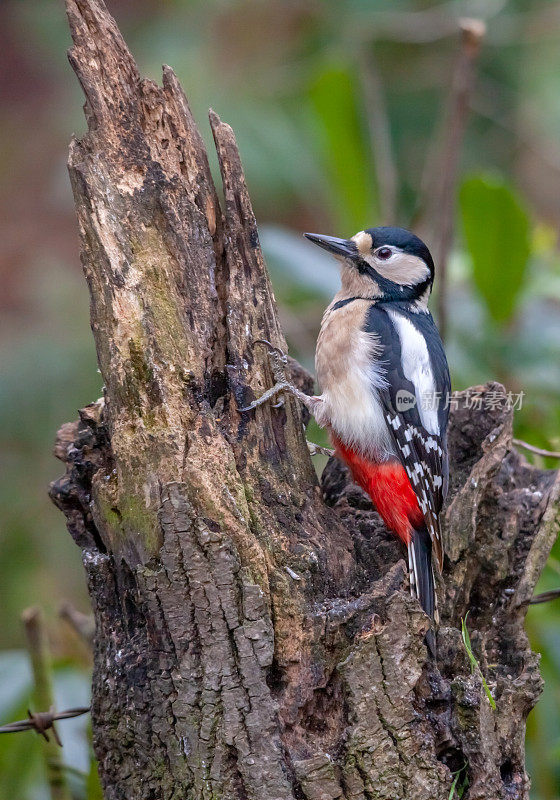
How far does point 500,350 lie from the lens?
155 inches

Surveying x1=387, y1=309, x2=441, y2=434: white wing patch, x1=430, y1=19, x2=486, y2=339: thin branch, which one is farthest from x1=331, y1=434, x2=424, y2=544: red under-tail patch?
x1=430, y1=19, x2=486, y2=339: thin branch

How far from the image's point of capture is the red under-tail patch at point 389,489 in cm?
276

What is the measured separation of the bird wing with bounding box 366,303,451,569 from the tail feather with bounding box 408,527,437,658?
7cm

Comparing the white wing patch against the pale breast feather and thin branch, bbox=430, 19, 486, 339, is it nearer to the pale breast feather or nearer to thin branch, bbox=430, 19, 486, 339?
the pale breast feather

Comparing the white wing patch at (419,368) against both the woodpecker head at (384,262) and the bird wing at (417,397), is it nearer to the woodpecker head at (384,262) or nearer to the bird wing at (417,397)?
the bird wing at (417,397)

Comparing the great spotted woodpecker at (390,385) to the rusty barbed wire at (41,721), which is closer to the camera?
the rusty barbed wire at (41,721)

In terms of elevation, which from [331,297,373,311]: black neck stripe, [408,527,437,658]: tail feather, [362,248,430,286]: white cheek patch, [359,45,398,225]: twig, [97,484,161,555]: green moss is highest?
[359,45,398,225]: twig

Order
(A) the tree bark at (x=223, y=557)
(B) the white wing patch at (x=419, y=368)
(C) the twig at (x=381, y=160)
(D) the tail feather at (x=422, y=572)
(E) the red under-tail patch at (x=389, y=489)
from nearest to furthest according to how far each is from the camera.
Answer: (A) the tree bark at (x=223, y=557) → (D) the tail feather at (x=422, y=572) → (E) the red under-tail patch at (x=389, y=489) → (B) the white wing patch at (x=419, y=368) → (C) the twig at (x=381, y=160)

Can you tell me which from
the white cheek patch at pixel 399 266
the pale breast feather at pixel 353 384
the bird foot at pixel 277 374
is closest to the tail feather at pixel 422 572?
the pale breast feather at pixel 353 384

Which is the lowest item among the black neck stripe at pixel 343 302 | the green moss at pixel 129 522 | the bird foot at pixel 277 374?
the green moss at pixel 129 522

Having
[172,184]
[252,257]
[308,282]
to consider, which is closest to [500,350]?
[308,282]

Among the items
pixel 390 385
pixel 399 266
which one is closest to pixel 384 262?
pixel 399 266

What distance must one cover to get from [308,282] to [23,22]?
515 centimetres

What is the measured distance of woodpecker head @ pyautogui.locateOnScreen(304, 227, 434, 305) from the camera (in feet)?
11.9
